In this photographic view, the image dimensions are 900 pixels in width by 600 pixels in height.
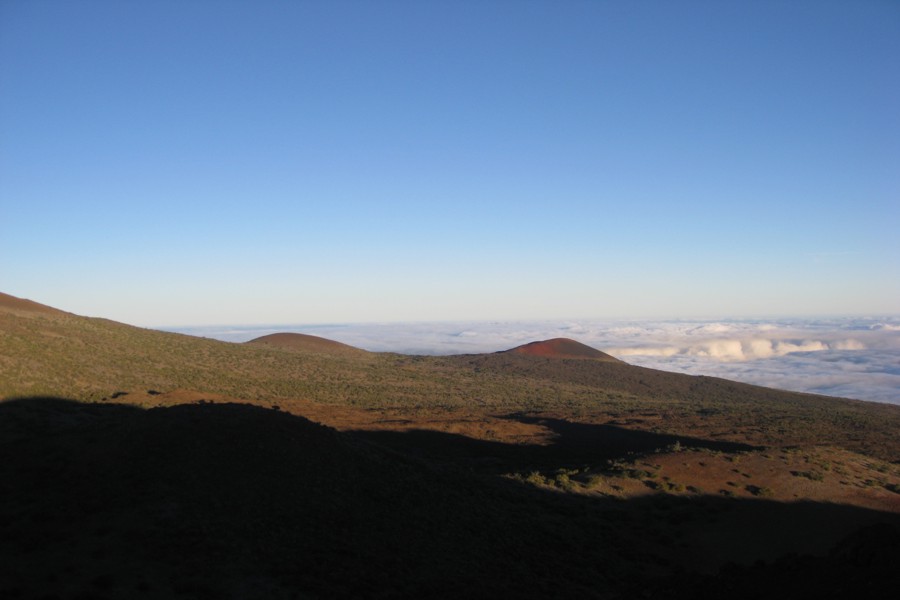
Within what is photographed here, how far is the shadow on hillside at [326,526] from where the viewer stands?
9.64m

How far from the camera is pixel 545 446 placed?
101 feet

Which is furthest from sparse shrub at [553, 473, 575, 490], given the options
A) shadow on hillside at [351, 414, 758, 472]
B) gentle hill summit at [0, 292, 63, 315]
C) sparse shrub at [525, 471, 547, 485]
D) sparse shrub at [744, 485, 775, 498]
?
gentle hill summit at [0, 292, 63, 315]

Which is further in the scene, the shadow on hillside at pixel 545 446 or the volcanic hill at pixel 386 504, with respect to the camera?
the shadow on hillside at pixel 545 446

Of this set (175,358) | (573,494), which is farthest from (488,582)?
(175,358)

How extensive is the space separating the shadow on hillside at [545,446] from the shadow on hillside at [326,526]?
6041 mm

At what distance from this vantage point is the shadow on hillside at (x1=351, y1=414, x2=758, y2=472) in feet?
84.8

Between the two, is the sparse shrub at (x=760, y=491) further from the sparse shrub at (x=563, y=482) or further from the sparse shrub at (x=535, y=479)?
the sparse shrub at (x=535, y=479)

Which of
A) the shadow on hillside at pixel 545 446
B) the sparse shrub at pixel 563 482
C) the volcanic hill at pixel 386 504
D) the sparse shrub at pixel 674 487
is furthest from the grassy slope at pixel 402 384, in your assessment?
the sparse shrub at pixel 563 482

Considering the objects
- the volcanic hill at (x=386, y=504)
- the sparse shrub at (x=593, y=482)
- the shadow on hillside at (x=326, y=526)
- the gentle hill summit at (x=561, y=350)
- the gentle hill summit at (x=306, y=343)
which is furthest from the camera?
the gentle hill summit at (x=561, y=350)

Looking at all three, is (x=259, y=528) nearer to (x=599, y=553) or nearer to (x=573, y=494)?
(x=599, y=553)

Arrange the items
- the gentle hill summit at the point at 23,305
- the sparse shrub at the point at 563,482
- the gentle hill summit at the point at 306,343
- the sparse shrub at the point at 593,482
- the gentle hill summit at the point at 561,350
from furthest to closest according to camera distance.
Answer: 1. the gentle hill summit at the point at 561,350
2. the gentle hill summit at the point at 306,343
3. the gentle hill summit at the point at 23,305
4. the sparse shrub at the point at 593,482
5. the sparse shrub at the point at 563,482

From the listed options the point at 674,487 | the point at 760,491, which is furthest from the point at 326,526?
the point at 760,491

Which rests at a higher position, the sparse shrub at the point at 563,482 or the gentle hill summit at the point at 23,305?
the gentle hill summit at the point at 23,305

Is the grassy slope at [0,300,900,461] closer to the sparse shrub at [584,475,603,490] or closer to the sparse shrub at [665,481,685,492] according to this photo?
the sparse shrub at [665,481,685,492]
